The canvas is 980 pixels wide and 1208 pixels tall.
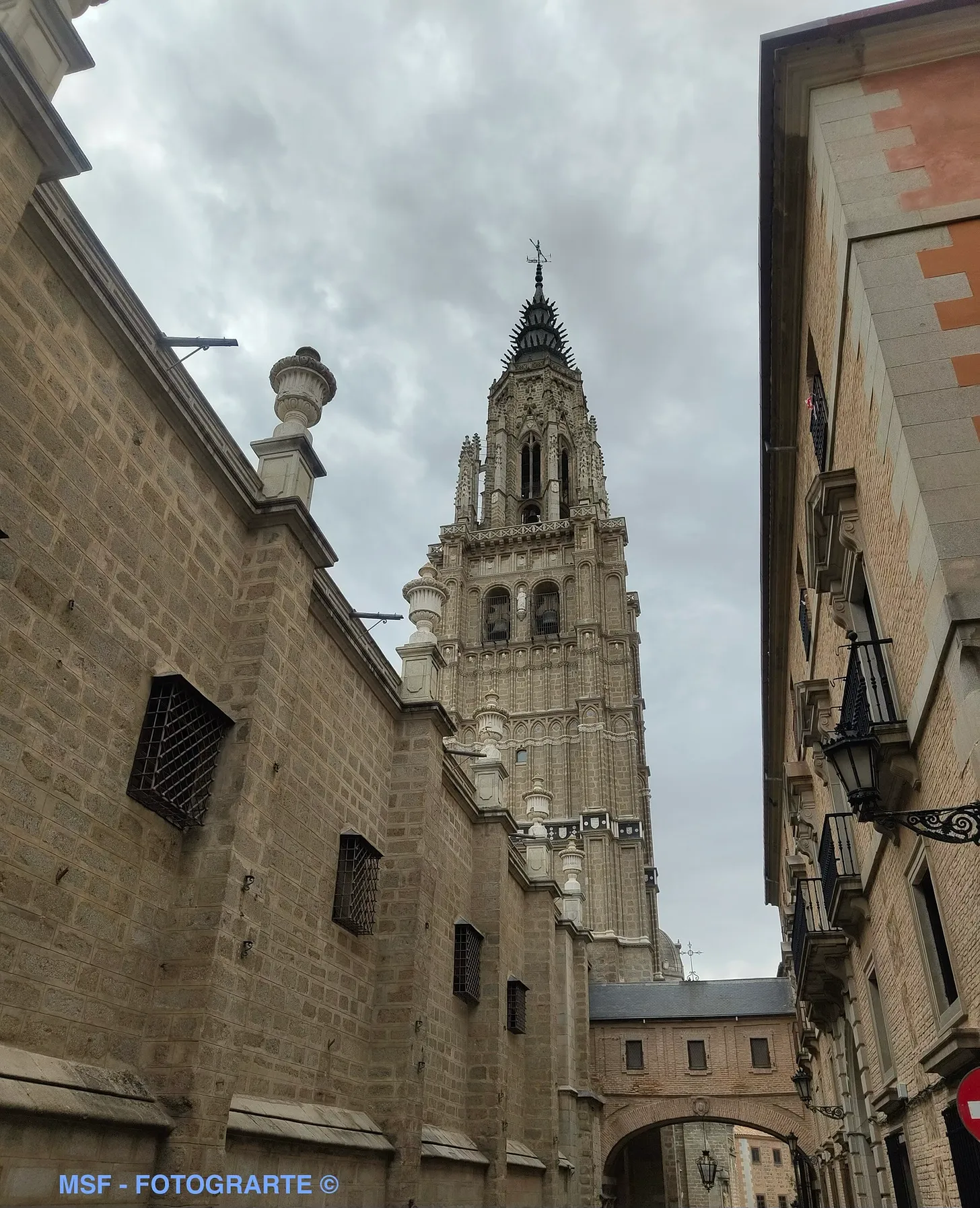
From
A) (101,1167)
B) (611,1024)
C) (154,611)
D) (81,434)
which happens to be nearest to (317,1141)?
(101,1167)

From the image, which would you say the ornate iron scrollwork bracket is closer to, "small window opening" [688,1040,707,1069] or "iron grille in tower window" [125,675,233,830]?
"iron grille in tower window" [125,675,233,830]

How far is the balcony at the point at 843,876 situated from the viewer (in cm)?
923

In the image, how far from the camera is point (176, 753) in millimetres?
6770

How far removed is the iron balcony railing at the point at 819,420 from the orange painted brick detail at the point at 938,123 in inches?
86.2

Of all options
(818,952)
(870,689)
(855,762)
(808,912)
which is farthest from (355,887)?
(808,912)

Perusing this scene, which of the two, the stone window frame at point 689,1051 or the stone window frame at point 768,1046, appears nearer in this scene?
the stone window frame at point 768,1046

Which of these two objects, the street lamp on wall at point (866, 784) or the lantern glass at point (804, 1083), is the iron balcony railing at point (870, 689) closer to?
the street lamp on wall at point (866, 784)

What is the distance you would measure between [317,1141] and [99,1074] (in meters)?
3.07

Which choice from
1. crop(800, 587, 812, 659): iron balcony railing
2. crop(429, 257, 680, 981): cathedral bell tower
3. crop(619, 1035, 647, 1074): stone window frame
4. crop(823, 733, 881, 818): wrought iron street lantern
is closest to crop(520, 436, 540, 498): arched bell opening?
crop(429, 257, 680, 981): cathedral bell tower

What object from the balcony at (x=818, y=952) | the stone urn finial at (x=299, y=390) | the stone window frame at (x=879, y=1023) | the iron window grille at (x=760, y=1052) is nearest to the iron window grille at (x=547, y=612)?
the iron window grille at (x=760, y=1052)

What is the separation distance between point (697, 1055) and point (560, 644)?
71.3ft

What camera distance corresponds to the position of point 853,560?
7.88 metres

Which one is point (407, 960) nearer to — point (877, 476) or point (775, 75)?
point (877, 476)

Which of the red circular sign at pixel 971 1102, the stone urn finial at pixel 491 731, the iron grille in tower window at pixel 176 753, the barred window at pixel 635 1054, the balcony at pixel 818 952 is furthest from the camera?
the barred window at pixel 635 1054
